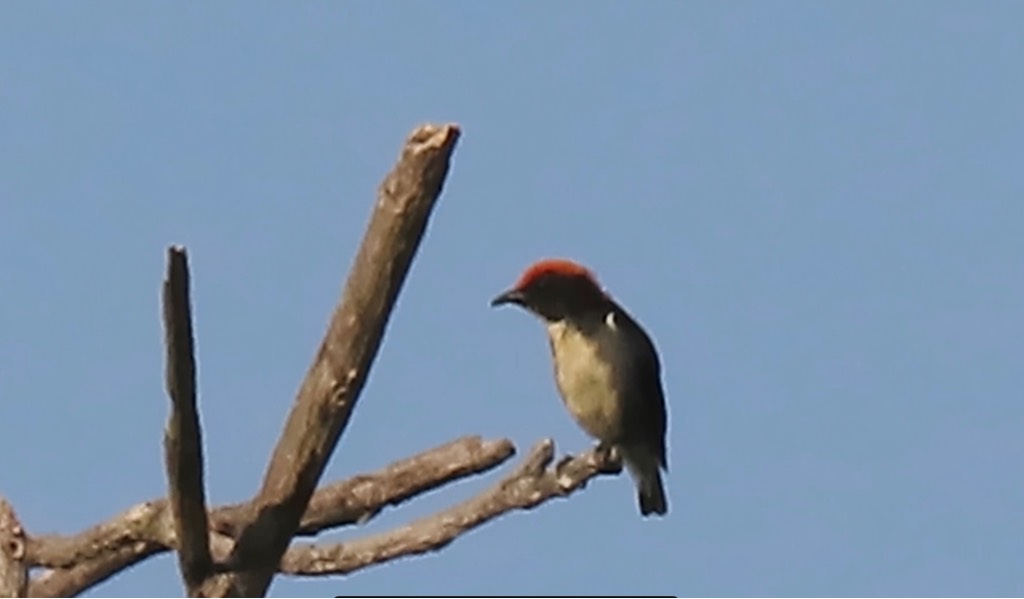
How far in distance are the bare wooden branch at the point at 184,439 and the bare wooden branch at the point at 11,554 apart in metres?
0.84

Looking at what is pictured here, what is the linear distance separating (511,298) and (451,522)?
205 centimetres

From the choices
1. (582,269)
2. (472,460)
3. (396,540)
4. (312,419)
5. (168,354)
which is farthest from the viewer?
(582,269)

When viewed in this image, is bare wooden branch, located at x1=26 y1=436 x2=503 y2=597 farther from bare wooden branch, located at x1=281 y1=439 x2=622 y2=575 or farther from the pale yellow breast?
the pale yellow breast

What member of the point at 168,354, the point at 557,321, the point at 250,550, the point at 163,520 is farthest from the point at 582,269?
the point at 168,354

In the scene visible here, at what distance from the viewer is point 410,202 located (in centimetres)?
386

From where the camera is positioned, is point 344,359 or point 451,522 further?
point 451,522

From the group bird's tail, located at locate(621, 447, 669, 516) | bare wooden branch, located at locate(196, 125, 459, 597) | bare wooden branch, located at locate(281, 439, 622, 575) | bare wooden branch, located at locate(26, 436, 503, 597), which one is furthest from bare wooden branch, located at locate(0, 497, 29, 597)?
bird's tail, located at locate(621, 447, 669, 516)

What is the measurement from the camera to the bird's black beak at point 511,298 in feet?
23.4

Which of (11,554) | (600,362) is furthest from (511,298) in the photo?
(11,554)

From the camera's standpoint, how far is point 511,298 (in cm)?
714

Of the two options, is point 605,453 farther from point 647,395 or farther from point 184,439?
point 184,439

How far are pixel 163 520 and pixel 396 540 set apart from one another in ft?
1.88

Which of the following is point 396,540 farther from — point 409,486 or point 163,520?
point 163,520

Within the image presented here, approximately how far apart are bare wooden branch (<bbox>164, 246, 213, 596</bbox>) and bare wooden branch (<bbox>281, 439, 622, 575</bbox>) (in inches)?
38.0
